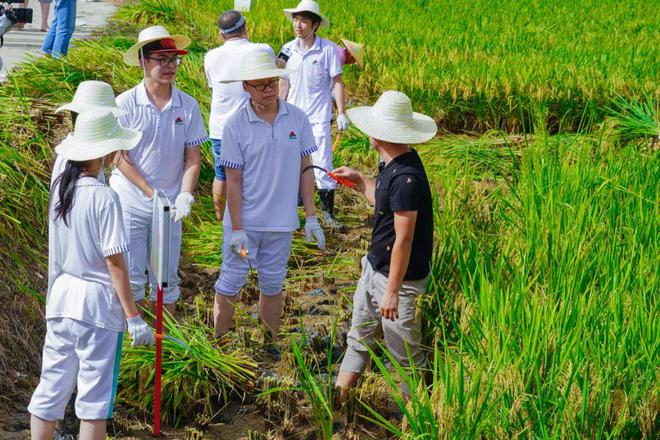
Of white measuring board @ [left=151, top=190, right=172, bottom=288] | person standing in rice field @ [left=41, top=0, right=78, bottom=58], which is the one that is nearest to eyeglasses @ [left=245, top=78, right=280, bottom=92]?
white measuring board @ [left=151, top=190, right=172, bottom=288]

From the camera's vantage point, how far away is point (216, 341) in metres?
4.32

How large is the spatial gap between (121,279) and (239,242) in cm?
111

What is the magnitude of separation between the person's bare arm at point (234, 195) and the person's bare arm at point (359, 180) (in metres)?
0.54

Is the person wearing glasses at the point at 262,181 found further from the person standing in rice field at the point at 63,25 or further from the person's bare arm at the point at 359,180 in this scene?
the person standing in rice field at the point at 63,25

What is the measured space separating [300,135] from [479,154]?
306 centimetres

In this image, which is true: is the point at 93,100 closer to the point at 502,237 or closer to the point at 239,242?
the point at 239,242

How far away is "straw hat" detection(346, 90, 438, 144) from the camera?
375 centimetres

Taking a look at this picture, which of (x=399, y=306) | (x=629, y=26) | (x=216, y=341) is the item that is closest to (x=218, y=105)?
(x=216, y=341)

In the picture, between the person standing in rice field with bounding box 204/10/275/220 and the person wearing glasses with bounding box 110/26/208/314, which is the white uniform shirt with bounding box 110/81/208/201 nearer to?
the person wearing glasses with bounding box 110/26/208/314

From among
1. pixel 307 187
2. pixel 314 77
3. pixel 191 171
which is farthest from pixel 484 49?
pixel 191 171

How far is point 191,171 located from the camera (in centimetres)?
450

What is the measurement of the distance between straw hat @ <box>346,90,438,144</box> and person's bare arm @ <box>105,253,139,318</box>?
110cm

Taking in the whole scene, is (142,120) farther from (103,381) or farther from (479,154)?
(479,154)

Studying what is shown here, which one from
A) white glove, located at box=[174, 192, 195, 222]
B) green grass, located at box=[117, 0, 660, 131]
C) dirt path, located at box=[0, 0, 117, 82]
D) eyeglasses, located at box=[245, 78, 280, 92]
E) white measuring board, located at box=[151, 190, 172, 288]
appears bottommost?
dirt path, located at box=[0, 0, 117, 82]
